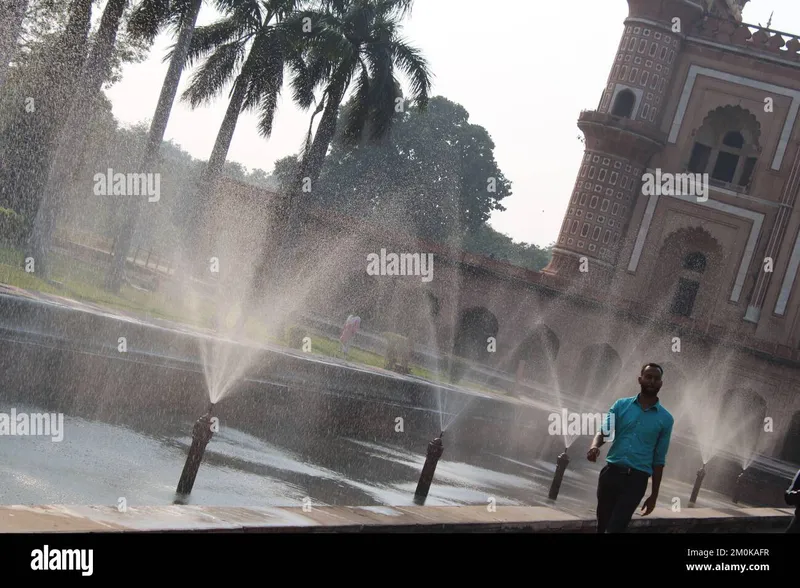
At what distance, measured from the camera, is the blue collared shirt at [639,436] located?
683 cm

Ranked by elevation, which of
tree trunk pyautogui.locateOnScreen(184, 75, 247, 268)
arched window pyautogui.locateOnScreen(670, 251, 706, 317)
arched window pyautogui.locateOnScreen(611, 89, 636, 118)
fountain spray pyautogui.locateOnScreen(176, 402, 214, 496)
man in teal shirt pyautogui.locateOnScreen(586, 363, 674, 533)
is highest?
arched window pyautogui.locateOnScreen(611, 89, 636, 118)

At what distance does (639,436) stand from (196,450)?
9.08 feet

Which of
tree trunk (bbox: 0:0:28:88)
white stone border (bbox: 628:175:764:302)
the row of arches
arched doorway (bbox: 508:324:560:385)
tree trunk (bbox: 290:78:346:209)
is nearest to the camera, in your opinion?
tree trunk (bbox: 0:0:28:88)

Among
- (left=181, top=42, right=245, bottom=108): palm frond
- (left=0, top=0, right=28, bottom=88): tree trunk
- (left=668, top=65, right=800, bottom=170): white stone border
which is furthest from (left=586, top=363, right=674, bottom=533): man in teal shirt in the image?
(left=668, top=65, right=800, bottom=170): white stone border

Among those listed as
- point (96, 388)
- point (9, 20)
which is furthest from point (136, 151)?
point (96, 388)

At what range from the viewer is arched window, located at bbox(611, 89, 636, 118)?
42.3 metres

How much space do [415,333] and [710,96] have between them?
1488cm

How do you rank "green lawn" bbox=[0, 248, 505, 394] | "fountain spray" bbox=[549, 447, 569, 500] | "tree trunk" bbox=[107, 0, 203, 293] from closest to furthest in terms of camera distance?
"fountain spray" bbox=[549, 447, 569, 500] → "green lawn" bbox=[0, 248, 505, 394] → "tree trunk" bbox=[107, 0, 203, 293]

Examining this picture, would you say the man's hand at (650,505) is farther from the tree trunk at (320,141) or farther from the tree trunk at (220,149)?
the tree trunk at (320,141)

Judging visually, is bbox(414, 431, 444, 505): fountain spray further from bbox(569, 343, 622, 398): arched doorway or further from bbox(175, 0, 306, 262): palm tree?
bbox(569, 343, 622, 398): arched doorway

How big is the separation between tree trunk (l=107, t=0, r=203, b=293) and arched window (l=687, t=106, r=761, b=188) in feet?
88.2

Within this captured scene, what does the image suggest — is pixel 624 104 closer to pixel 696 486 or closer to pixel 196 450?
pixel 696 486

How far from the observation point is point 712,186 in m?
43.3
